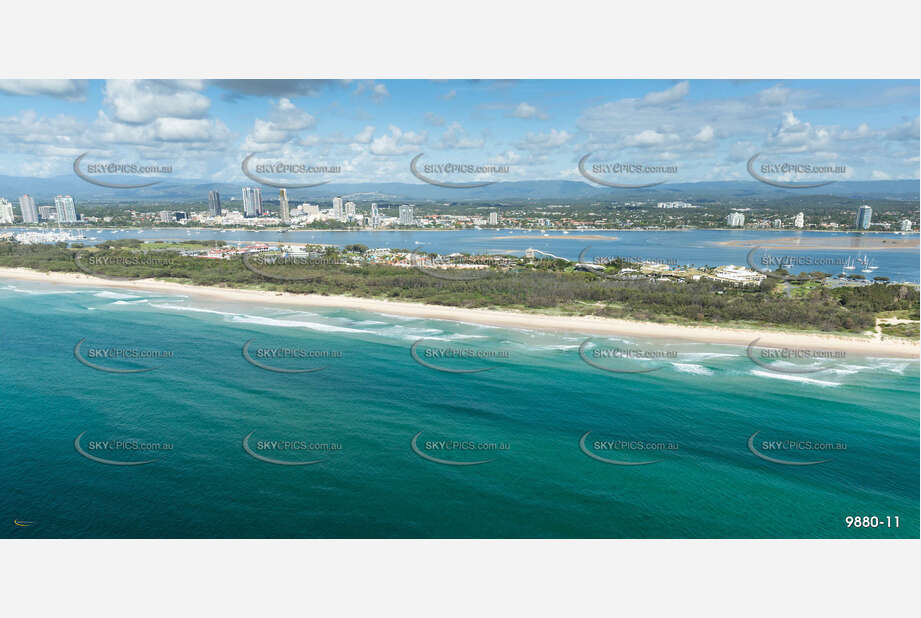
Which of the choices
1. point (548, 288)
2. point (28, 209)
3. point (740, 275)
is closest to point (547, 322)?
point (548, 288)

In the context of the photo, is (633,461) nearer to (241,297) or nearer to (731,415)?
(731,415)

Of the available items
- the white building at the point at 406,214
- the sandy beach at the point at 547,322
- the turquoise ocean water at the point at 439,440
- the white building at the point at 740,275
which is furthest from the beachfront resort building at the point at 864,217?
the white building at the point at 406,214

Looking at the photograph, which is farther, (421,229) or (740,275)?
(421,229)

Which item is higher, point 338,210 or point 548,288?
point 338,210

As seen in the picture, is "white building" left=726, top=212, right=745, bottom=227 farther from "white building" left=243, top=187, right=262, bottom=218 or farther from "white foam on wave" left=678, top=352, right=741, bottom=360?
"white building" left=243, top=187, right=262, bottom=218

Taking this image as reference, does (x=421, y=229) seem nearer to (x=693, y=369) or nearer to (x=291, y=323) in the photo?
(x=291, y=323)

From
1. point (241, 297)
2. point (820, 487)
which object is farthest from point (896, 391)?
point (241, 297)
